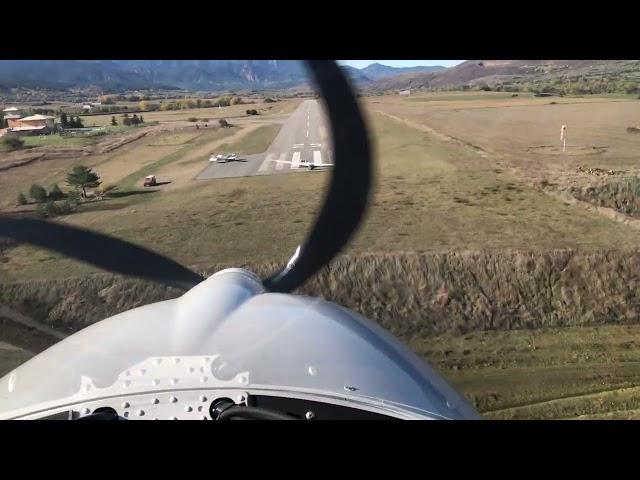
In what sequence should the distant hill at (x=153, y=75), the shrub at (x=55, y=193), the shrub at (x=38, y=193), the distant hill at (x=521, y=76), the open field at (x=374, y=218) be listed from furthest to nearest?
1. the distant hill at (x=521, y=76)
2. the shrub at (x=55, y=193)
3. the shrub at (x=38, y=193)
4. the open field at (x=374, y=218)
5. the distant hill at (x=153, y=75)

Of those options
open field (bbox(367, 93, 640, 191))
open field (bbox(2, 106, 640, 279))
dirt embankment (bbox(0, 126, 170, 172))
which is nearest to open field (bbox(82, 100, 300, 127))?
dirt embankment (bbox(0, 126, 170, 172))

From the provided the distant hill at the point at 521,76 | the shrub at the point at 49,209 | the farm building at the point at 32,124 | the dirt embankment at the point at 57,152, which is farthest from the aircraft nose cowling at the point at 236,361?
the dirt embankment at the point at 57,152

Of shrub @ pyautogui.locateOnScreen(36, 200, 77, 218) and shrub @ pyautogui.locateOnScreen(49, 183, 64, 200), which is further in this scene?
shrub @ pyautogui.locateOnScreen(49, 183, 64, 200)

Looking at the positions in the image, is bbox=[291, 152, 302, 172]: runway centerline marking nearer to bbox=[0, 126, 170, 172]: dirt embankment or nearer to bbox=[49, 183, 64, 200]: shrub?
bbox=[0, 126, 170, 172]: dirt embankment

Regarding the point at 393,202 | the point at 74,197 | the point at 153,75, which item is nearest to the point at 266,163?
the point at 393,202

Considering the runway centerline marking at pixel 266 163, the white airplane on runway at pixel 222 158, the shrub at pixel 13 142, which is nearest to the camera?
the shrub at pixel 13 142

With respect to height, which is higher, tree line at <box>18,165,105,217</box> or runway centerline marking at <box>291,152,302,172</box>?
runway centerline marking at <box>291,152,302,172</box>

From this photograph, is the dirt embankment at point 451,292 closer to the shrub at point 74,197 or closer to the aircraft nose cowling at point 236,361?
the shrub at point 74,197
